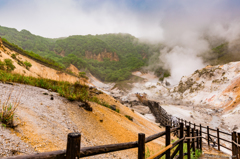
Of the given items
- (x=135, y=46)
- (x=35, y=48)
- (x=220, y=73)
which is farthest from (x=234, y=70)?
(x=135, y=46)

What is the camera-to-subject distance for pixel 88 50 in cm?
12756

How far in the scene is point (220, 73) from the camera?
124 ft

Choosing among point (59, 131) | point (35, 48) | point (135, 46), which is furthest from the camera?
point (135, 46)

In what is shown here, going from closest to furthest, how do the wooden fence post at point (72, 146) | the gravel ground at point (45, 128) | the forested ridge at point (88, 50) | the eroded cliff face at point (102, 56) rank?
the wooden fence post at point (72, 146) < the gravel ground at point (45, 128) < the forested ridge at point (88, 50) < the eroded cliff face at point (102, 56)

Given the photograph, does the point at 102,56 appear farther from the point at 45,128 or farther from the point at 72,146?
the point at 72,146

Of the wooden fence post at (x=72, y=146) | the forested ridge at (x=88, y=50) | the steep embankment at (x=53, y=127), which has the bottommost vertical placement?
the steep embankment at (x=53, y=127)

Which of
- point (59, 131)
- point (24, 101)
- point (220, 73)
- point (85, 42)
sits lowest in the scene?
point (59, 131)

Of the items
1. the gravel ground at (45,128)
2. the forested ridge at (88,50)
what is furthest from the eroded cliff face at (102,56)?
the gravel ground at (45,128)

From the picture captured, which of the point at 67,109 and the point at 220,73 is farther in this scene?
the point at 220,73

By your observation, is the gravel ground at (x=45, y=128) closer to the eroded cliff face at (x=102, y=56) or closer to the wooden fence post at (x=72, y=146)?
the wooden fence post at (x=72, y=146)

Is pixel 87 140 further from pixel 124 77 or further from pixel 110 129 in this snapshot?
pixel 124 77

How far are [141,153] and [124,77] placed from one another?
94.7 m

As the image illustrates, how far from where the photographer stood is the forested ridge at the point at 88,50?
8038cm

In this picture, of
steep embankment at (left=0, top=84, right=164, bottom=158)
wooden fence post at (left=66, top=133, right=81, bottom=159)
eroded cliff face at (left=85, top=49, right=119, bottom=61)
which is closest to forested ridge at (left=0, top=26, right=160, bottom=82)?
eroded cliff face at (left=85, top=49, right=119, bottom=61)
